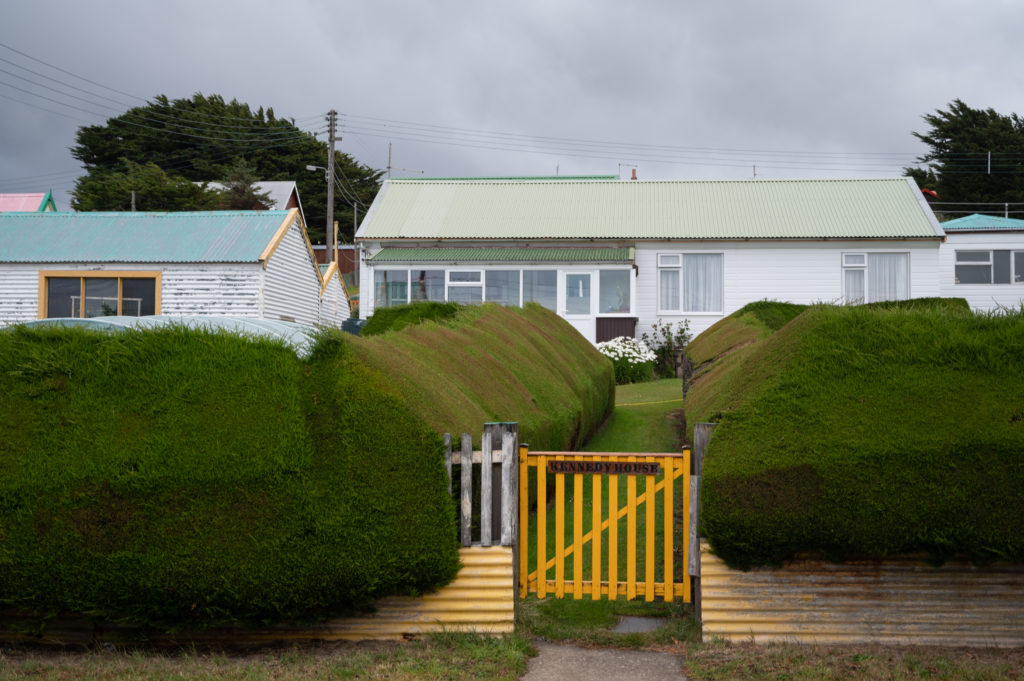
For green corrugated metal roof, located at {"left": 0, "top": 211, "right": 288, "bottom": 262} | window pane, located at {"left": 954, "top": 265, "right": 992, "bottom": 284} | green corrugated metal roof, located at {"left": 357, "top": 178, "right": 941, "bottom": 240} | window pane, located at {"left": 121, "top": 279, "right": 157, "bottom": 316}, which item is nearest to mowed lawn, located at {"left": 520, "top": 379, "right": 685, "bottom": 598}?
green corrugated metal roof, located at {"left": 357, "top": 178, "right": 941, "bottom": 240}

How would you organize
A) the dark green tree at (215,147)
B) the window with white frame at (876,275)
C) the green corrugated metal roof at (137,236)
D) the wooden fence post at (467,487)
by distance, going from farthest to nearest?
the dark green tree at (215,147), the window with white frame at (876,275), the green corrugated metal roof at (137,236), the wooden fence post at (467,487)

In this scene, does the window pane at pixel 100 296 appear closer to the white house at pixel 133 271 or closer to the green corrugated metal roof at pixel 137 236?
the white house at pixel 133 271

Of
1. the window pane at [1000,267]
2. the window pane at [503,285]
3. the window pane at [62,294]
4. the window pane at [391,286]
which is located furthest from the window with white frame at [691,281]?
the window pane at [62,294]

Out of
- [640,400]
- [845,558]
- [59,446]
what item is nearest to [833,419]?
[845,558]

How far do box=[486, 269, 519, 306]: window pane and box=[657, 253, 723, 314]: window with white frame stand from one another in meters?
4.44

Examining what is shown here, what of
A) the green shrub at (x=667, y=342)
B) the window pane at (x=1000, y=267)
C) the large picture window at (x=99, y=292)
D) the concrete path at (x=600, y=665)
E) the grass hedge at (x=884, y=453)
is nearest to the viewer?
the concrete path at (x=600, y=665)

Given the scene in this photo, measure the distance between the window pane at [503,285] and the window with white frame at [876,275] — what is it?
9891mm

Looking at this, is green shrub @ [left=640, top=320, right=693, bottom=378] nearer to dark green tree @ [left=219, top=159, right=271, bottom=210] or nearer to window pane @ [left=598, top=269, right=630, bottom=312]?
window pane @ [left=598, top=269, right=630, bottom=312]

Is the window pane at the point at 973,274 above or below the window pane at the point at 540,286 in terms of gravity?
above

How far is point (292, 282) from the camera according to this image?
2672cm

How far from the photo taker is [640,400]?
18094 mm

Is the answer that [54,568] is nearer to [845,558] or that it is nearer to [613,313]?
[845,558]

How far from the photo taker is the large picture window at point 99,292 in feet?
78.8

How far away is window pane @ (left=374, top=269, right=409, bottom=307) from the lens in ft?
87.9
